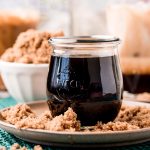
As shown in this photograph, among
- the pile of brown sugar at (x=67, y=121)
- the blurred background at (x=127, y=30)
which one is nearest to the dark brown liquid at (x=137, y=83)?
the blurred background at (x=127, y=30)

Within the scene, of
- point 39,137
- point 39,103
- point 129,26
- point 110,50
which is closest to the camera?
point 39,137

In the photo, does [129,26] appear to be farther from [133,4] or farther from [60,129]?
[60,129]

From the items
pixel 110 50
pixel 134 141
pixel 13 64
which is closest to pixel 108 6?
pixel 13 64

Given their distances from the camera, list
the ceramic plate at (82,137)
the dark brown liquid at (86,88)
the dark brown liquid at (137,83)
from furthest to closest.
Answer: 1. the dark brown liquid at (137,83)
2. the dark brown liquid at (86,88)
3. the ceramic plate at (82,137)

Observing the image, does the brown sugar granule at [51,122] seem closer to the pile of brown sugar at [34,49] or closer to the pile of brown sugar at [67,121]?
the pile of brown sugar at [67,121]

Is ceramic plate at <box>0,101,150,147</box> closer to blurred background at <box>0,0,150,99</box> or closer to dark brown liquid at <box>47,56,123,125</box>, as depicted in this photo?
dark brown liquid at <box>47,56,123,125</box>

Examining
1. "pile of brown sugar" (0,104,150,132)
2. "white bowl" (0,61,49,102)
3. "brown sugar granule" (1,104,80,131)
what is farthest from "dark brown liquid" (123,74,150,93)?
"brown sugar granule" (1,104,80,131)

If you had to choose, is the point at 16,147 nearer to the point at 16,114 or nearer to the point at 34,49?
the point at 16,114
